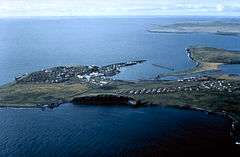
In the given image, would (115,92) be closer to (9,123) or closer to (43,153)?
(9,123)

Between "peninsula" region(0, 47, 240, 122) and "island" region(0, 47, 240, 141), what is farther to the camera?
"peninsula" region(0, 47, 240, 122)

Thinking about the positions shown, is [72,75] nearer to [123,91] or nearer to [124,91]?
[123,91]

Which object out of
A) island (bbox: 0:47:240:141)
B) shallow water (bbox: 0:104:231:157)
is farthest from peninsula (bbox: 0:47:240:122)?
shallow water (bbox: 0:104:231:157)

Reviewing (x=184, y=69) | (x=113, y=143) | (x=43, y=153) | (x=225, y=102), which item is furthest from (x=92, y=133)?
(x=184, y=69)

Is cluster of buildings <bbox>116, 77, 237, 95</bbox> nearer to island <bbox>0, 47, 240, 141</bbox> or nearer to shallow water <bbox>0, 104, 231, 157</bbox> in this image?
island <bbox>0, 47, 240, 141</bbox>

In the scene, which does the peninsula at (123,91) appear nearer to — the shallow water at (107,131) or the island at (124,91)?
the island at (124,91)
